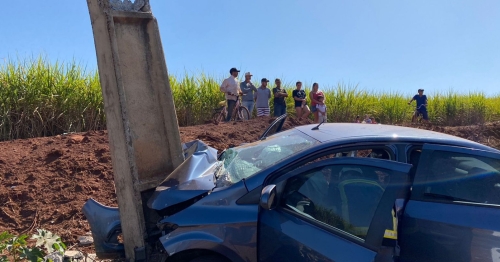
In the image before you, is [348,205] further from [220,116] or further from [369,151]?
[220,116]

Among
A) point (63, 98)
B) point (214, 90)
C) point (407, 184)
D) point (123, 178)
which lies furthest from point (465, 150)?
point (214, 90)

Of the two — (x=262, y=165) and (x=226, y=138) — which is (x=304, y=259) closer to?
(x=262, y=165)

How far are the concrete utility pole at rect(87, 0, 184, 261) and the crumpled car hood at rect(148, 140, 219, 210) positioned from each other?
1.73 feet

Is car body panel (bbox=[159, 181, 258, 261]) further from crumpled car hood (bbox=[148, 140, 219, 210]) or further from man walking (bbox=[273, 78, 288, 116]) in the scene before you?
man walking (bbox=[273, 78, 288, 116])

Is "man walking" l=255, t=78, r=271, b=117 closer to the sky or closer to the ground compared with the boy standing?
closer to the sky

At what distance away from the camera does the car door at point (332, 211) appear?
284cm

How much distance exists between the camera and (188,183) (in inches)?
139

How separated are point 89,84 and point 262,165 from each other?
28.0 ft

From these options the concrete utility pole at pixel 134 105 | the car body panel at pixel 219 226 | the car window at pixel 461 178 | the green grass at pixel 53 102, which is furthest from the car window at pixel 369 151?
the green grass at pixel 53 102

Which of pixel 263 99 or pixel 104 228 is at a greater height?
pixel 263 99

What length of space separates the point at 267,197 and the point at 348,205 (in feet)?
1.91

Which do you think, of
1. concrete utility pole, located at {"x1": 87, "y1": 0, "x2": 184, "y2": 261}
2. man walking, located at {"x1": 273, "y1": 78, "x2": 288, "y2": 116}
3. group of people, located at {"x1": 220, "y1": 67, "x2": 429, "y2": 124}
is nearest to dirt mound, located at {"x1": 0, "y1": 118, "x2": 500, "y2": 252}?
concrete utility pole, located at {"x1": 87, "y1": 0, "x2": 184, "y2": 261}

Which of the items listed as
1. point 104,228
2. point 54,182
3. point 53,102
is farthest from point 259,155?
point 53,102

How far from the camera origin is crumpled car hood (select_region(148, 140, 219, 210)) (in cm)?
339
